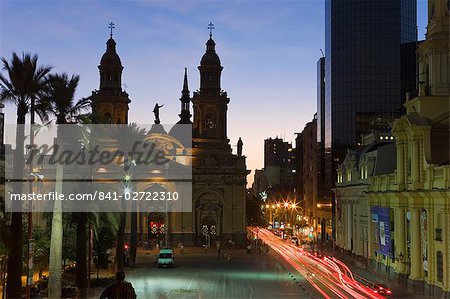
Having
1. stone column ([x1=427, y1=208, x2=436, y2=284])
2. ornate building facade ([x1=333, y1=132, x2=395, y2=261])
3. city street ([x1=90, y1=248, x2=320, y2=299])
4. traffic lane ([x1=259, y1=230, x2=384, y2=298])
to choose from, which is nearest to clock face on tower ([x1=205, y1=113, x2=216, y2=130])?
ornate building facade ([x1=333, y1=132, x2=395, y2=261])

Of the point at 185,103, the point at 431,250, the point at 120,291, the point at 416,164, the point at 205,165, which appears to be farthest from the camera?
the point at 185,103

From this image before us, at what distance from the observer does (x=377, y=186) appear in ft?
185

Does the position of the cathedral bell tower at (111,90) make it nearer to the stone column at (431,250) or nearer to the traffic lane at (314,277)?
the traffic lane at (314,277)

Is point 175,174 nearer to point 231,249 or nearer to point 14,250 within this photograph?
point 231,249

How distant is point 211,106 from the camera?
97.3 meters

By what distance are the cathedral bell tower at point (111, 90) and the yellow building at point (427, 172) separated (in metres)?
54.5

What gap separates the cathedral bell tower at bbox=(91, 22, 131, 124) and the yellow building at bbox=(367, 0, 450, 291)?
179 feet

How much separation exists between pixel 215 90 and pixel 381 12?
33070 millimetres

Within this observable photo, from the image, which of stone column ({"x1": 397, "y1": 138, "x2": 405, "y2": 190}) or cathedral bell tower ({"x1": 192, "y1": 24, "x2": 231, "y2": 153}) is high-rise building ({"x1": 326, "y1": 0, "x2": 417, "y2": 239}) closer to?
cathedral bell tower ({"x1": 192, "y1": 24, "x2": 231, "y2": 153})

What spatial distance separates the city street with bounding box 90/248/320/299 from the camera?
1532 inches

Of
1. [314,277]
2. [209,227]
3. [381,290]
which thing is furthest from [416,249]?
[209,227]

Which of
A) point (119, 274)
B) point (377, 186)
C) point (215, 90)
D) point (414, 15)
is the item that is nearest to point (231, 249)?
point (215, 90)

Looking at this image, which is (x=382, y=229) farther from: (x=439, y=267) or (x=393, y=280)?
(x=439, y=267)

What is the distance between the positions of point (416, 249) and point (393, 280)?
444 centimetres
